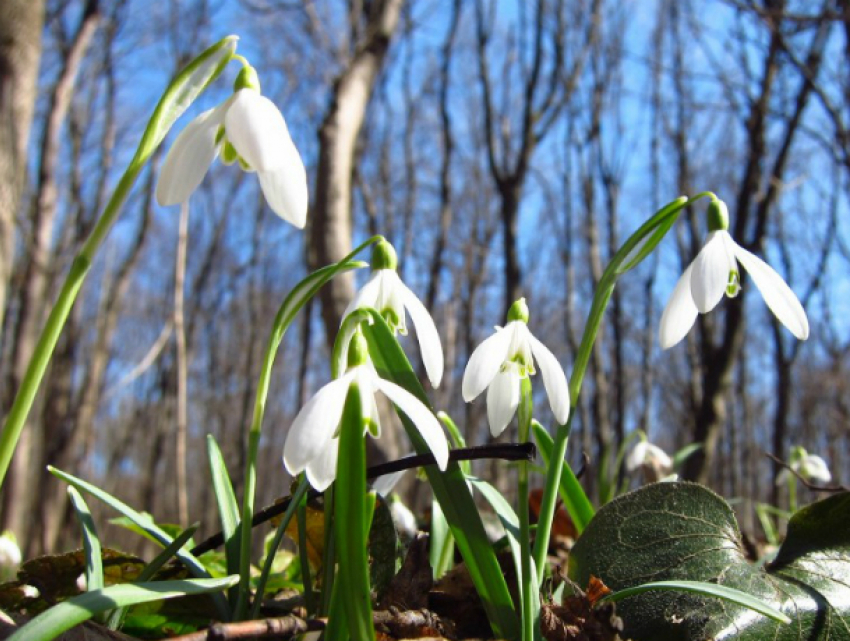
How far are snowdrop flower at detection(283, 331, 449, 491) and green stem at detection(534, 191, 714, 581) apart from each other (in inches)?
10.5

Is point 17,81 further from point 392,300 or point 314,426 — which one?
point 314,426

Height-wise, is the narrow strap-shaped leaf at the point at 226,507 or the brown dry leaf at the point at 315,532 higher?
the narrow strap-shaped leaf at the point at 226,507

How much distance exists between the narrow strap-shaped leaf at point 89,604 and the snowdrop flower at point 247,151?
13.8 inches

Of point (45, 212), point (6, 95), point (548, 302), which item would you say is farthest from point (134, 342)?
point (6, 95)

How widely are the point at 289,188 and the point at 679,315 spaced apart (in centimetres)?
53

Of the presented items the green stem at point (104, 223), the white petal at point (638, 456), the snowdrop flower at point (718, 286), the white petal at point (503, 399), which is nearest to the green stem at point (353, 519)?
the green stem at point (104, 223)

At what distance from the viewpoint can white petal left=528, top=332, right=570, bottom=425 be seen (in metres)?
0.86

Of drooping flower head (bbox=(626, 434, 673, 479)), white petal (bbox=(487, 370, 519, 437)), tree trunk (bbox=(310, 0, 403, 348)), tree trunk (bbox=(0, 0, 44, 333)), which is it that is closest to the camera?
white petal (bbox=(487, 370, 519, 437))

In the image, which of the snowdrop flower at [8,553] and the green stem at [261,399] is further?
the snowdrop flower at [8,553]

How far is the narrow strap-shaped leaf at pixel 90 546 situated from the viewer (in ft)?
2.67

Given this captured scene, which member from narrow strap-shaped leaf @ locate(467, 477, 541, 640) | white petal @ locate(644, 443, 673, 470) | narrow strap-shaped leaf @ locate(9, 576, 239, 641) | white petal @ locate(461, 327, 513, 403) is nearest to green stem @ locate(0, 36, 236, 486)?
Result: narrow strap-shaped leaf @ locate(9, 576, 239, 641)

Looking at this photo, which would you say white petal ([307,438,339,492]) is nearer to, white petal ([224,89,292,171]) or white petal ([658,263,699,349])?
white petal ([224,89,292,171])

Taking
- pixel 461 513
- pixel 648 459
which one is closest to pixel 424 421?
pixel 461 513

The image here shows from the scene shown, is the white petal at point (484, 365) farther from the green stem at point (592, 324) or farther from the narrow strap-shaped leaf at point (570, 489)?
the narrow strap-shaped leaf at point (570, 489)
